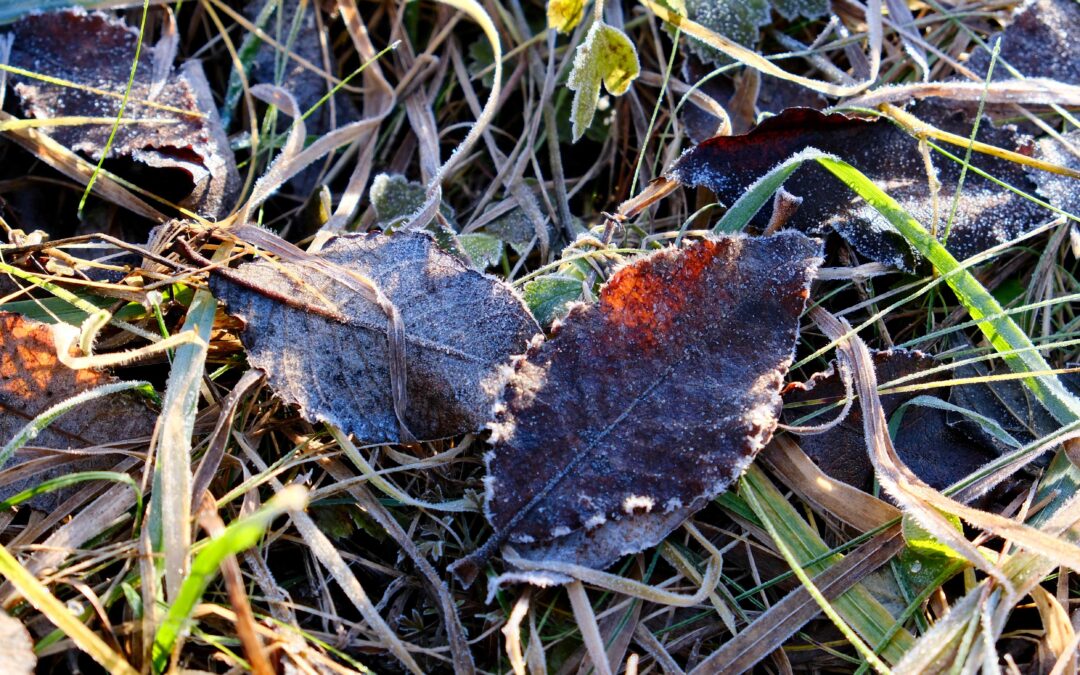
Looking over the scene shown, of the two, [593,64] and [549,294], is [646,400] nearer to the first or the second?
[549,294]

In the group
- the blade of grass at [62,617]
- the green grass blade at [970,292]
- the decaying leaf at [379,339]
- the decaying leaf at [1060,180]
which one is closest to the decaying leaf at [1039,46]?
the decaying leaf at [1060,180]

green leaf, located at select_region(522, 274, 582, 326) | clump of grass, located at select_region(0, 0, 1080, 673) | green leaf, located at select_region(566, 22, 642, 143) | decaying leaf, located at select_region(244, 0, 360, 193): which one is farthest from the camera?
decaying leaf, located at select_region(244, 0, 360, 193)

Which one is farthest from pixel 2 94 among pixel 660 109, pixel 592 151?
pixel 660 109

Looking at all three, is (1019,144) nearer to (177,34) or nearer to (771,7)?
(771,7)

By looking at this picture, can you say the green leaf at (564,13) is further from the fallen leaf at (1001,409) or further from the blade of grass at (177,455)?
the fallen leaf at (1001,409)

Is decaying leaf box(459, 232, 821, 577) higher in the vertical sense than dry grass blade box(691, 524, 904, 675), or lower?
higher

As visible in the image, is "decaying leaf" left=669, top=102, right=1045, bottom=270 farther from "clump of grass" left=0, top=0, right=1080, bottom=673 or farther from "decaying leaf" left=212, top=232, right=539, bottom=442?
"decaying leaf" left=212, top=232, right=539, bottom=442


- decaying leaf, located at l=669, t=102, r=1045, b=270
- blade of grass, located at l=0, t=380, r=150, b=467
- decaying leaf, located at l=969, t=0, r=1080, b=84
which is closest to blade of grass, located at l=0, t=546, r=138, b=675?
blade of grass, located at l=0, t=380, r=150, b=467

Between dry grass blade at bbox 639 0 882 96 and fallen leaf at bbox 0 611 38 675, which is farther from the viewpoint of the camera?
dry grass blade at bbox 639 0 882 96
